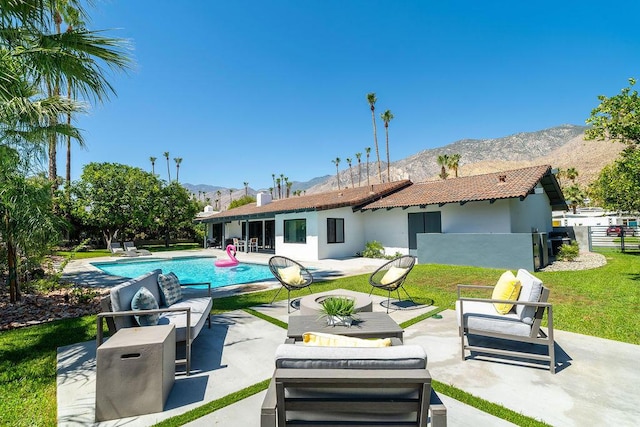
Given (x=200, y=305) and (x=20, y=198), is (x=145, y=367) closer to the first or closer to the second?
(x=200, y=305)

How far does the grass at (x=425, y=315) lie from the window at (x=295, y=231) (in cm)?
757

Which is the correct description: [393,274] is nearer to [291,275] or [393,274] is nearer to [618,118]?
[291,275]

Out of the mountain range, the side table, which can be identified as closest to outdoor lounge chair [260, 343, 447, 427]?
the side table

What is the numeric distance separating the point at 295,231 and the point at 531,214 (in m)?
12.9

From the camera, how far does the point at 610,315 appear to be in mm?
5598

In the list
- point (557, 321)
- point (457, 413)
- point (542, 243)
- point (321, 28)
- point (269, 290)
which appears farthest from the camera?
point (321, 28)

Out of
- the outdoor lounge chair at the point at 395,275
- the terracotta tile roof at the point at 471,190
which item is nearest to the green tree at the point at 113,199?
the terracotta tile roof at the point at 471,190

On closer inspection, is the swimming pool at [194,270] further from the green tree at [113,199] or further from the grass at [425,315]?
the green tree at [113,199]

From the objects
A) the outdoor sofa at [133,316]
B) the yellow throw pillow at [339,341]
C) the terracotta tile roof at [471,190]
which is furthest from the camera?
→ the terracotta tile roof at [471,190]

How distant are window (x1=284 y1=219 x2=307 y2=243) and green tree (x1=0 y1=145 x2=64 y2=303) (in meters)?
11.6

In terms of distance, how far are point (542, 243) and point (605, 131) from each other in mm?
5824

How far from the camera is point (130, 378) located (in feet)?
9.37

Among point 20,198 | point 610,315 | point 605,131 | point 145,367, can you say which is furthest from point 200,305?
point 605,131

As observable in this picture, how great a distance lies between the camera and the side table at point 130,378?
2.78 m
